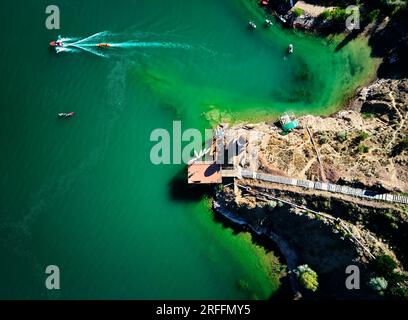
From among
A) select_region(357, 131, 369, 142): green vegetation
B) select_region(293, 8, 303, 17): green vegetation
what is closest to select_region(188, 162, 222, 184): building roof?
select_region(357, 131, 369, 142): green vegetation

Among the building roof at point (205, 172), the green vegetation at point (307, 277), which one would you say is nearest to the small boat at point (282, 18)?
the building roof at point (205, 172)

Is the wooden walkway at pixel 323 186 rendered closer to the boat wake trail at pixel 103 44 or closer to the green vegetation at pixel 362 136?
the green vegetation at pixel 362 136

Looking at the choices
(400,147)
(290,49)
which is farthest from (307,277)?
(290,49)

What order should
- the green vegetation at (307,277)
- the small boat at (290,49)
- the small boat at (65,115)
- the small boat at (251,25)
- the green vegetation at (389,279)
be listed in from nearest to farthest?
the green vegetation at (389,279) → the green vegetation at (307,277) → the small boat at (65,115) → the small boat at (290,49) → the small boat at (251,25)

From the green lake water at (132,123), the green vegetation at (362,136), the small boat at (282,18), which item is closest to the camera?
the green vegetation at (362,136)

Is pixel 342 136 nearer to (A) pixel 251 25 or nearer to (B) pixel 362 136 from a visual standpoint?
(B) pixel 362 136

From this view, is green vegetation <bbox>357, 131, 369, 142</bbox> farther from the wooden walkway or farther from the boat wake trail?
the boat wake trail

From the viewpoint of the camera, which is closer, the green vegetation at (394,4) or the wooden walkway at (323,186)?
the wooden walkway at (323,186)
